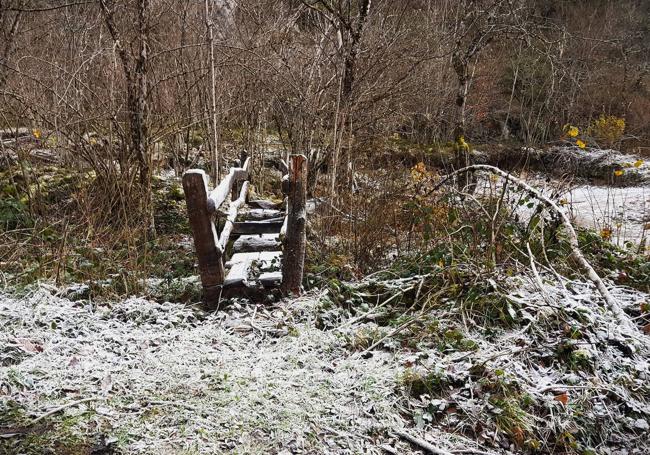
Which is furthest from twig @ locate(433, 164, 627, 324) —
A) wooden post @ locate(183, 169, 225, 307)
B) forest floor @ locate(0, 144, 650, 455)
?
wooden post @ locate(183, 169, 225, 307)

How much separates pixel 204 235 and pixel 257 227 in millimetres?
1917

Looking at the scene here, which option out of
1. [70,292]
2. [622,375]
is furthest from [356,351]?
[70,292]

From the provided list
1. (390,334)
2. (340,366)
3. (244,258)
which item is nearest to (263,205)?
(244,258)

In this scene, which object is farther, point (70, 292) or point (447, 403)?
point (70, 292)

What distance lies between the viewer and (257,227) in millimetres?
6031

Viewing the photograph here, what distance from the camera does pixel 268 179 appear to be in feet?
34.6

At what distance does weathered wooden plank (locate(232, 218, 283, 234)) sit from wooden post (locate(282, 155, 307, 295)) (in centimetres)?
151

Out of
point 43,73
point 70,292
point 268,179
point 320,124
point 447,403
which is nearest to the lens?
point 447,403

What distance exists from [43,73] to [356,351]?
8.52 metres

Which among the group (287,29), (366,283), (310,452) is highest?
(287,29)

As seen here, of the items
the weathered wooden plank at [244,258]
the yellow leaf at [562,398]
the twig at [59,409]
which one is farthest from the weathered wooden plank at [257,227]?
the yellow leaf at [562,398]

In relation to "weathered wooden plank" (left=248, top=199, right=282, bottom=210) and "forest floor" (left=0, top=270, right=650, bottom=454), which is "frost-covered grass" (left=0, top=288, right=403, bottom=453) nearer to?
"forest floor" (left=0, top=270, right=650, bottom=454)

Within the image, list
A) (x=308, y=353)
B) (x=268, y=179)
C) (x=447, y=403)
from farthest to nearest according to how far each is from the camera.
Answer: (x=268, y=179), (x=308, y=353), (x=447, y=403)

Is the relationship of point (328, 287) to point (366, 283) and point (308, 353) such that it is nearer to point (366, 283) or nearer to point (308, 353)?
point (366, 283)
